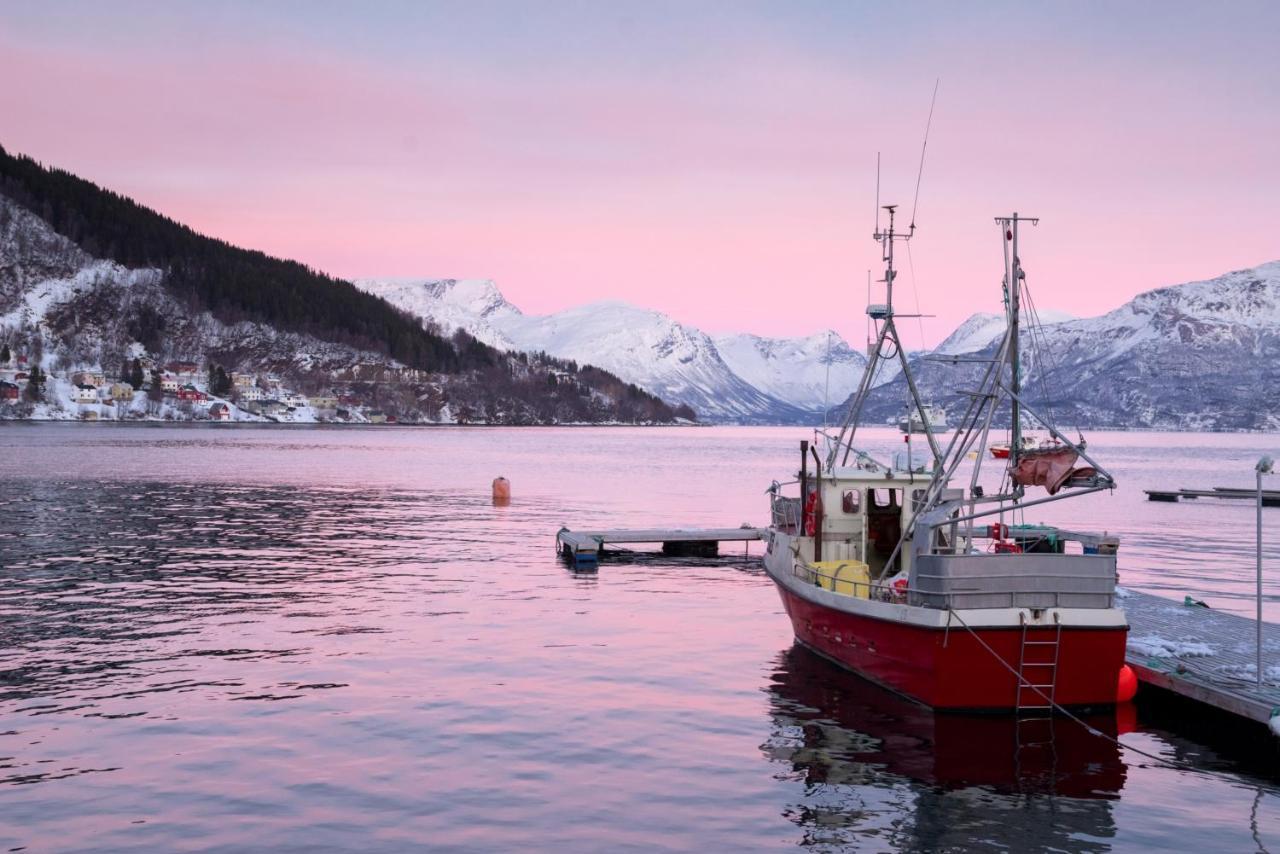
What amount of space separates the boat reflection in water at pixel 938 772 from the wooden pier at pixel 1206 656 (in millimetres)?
1904

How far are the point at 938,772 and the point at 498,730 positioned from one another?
332 inches

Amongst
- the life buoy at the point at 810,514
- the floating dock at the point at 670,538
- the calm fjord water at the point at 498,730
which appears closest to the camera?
the calm fjord water at the point at 498,730

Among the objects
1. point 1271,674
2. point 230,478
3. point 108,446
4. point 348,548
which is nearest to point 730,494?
point 230,478

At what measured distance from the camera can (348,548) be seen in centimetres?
5544

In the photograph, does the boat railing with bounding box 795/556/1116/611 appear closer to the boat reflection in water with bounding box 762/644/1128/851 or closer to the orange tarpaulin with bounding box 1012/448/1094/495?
the boat reflection in water with bounding box 762/644/1128/851

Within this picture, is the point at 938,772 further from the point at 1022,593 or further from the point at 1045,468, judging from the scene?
the point at 1045,468

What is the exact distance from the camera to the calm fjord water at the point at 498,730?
18.6m

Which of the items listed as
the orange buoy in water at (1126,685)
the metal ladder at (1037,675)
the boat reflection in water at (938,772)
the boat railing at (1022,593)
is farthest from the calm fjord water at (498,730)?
the boat railing at (1022,593)

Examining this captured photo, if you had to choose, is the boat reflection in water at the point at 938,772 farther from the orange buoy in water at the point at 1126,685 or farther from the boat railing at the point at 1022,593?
the boat railing at the point at 1022,593

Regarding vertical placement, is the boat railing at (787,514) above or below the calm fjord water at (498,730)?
above

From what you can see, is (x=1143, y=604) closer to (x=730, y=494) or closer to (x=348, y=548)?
(x=348, y=548)

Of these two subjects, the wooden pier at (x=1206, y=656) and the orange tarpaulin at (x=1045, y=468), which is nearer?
the wooden pier at (x=1206, y=656)

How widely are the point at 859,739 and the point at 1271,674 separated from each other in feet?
29.5

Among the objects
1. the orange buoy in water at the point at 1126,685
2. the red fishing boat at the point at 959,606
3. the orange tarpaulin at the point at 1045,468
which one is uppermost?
the orange tarpaulin at the point at 1045,468
